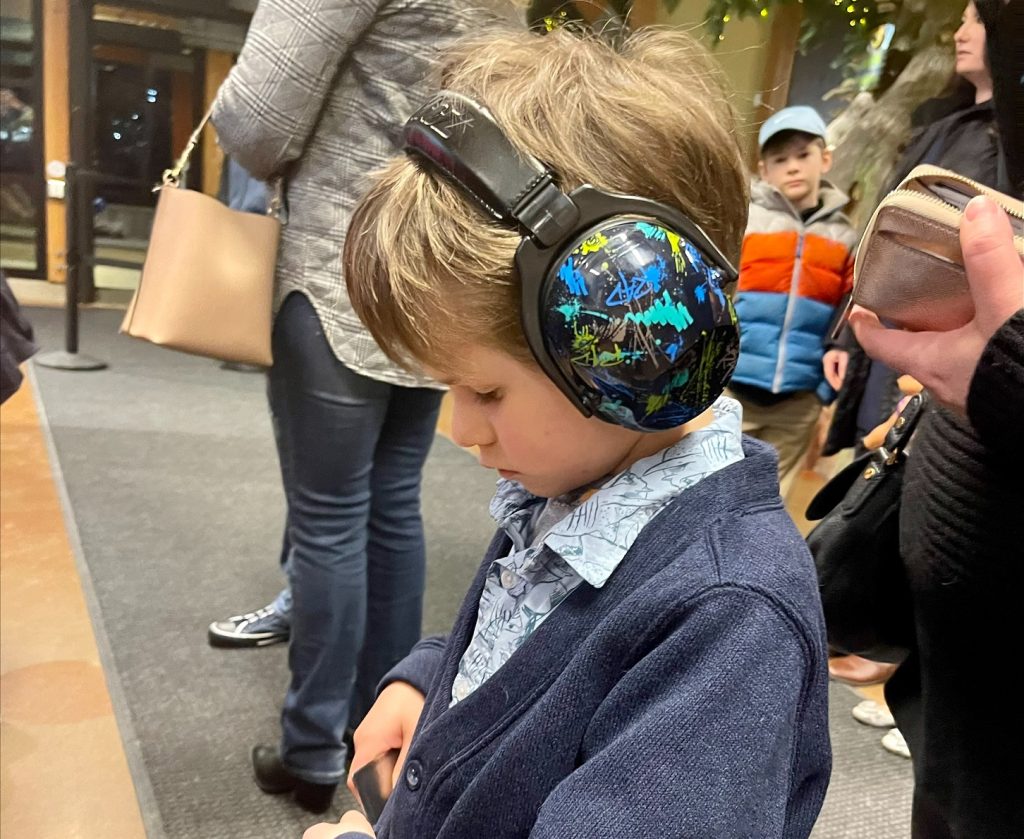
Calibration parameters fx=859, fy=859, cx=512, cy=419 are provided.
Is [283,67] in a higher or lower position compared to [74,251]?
higher

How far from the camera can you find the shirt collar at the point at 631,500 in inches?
22.2

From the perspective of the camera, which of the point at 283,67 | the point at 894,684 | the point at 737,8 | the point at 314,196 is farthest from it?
the point at 737,8

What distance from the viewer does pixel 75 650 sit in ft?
5.81

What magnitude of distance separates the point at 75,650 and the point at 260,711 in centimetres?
44

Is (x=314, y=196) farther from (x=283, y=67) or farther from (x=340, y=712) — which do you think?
(x=340, y=712)

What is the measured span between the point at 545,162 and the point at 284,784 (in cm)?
126

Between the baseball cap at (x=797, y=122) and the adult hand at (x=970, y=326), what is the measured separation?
1.76 m

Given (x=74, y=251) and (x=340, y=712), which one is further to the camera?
(x=74, y=251)

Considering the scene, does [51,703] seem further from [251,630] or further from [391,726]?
[391,726]

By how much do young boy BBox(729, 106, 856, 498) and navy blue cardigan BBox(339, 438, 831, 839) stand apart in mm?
1693

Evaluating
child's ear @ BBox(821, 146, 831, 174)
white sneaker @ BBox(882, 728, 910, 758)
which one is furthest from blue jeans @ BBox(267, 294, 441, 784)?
child's ear @ BBox(821, 146, 831, 174)

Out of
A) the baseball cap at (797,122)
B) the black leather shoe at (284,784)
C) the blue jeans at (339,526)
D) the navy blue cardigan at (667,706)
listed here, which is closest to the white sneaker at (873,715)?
the blue jeans at (339,526)

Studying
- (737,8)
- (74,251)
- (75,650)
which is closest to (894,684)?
(737,8)

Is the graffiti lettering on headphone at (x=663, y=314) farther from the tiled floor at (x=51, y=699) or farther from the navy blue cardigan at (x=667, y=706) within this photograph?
the tiled floor at (x=51, y=699)
